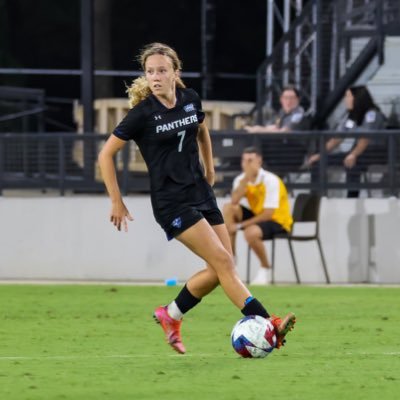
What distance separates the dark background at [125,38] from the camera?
29300 millimetres

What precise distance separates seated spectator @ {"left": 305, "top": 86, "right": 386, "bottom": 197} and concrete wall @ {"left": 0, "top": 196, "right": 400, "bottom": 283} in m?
0.40

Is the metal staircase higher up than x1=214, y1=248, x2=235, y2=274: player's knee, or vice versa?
the metal staircase

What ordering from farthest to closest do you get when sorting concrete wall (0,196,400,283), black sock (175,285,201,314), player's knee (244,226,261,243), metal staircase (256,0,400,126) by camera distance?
metal staircase (256,0,400,126), concrete wall (0,196,400,283), player's knee (244,226,261,243), black sock (175,285,201,314)

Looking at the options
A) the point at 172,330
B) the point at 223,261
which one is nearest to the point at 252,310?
the point at 223,261

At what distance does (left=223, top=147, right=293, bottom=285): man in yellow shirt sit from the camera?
18812 millimetres

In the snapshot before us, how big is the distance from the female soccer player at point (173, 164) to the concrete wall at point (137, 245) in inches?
379

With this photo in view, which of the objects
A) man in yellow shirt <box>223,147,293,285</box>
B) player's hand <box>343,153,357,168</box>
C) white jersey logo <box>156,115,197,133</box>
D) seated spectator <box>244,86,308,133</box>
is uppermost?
white jersey logo <box>156,115,197,133</box>

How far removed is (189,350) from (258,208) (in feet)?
26.6

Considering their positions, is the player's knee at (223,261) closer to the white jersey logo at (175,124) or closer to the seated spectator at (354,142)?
the white jersey logo at (175,124)

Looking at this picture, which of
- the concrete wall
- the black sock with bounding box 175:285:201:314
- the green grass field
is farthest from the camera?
the concrete wall

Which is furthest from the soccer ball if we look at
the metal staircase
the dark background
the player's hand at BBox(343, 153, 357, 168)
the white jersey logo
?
the dark background

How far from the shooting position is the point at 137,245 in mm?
20078

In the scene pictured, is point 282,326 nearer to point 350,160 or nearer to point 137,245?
point 350,160

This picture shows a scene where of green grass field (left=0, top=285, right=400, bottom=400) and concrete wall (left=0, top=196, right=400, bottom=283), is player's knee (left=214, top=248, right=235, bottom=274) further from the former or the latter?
concrete wall (left=0, top=196, right=400, bottom=283)
